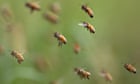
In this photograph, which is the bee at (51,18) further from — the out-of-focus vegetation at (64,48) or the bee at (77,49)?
the bee at (77,49)

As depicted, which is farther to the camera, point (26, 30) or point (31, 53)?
point (26, 30)

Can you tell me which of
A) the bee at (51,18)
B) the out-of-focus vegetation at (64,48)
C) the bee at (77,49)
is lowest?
the out-of-focus vegetation at (64,48)

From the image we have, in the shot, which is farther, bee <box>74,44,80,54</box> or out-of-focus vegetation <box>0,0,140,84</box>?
out-of-focus vegetation <box>0,0,140,84</box>

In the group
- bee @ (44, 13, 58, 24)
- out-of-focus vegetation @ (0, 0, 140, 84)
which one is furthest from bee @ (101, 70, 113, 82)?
bee @ (44, 13, 58, 24)

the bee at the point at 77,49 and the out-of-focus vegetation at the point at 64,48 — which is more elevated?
the bee at the point at 77,49

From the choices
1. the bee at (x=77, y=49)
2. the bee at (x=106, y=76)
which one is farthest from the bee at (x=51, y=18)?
the bee at (x=106, y=76)

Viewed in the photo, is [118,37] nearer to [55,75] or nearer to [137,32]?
[137,32]

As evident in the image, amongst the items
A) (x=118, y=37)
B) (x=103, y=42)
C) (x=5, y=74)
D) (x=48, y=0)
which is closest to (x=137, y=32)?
(x=118, y=37)

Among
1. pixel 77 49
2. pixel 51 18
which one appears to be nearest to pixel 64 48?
pixel 51 18

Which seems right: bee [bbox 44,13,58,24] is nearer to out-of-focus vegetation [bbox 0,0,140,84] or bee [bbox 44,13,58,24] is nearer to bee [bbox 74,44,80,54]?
out-of-focus vegetation [bbox 0,0,140,84]
